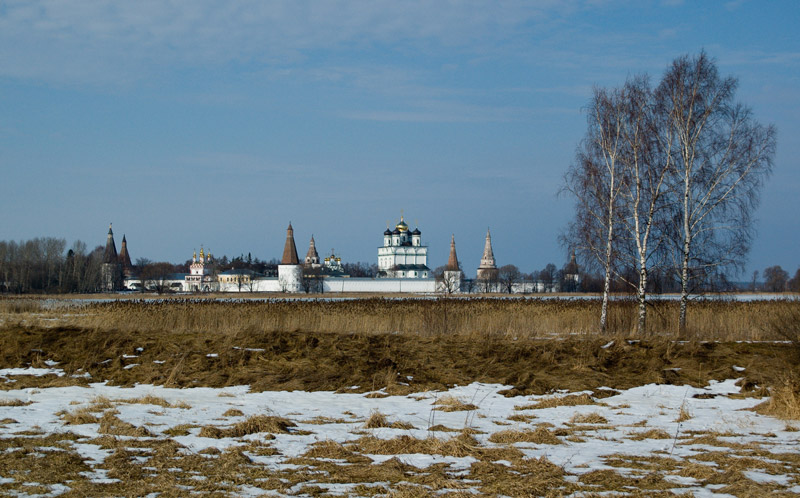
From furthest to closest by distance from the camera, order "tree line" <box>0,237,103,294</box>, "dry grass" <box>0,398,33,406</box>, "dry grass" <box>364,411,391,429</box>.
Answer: "tree line" <box>0,237,103,294</box>, "dry grass" <box>0,398,33,406</box>, "dry grass" <box>364,411,391,429</box>

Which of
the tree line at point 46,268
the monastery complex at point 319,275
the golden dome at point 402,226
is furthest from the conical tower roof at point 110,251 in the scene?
the golden dome at point 402,226

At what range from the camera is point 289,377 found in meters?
11.5

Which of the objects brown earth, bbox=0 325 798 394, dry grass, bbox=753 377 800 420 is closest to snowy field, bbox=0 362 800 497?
dry grass, bbox=753 377 800 420

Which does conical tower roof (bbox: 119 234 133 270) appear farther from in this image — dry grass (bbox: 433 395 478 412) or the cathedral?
dry grass (bbox: 433 395 478 412)

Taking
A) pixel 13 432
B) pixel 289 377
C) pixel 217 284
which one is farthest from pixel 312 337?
pixel 217 284

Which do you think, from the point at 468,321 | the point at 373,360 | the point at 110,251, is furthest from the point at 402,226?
the point at 373,360

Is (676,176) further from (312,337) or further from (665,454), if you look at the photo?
(665,454)

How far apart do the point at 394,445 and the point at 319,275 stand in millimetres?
110859

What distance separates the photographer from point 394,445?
22.3 ft

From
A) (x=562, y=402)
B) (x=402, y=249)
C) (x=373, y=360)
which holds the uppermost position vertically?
(x=402, y=249)

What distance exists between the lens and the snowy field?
5547 mm

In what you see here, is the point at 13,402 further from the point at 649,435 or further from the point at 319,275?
the point at 319,275

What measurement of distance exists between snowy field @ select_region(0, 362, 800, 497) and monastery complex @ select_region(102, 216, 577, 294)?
3758 inches

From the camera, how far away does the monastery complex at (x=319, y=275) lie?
10994 centimetres
